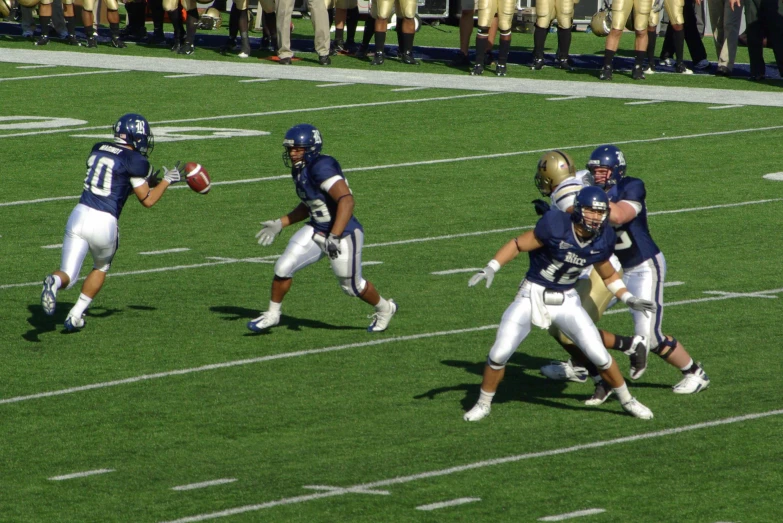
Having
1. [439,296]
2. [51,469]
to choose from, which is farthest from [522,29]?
[51,469]

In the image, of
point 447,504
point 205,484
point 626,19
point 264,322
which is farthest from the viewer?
point 626,19

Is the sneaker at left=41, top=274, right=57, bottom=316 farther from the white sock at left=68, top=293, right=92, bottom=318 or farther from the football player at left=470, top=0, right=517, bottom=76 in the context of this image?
the football player at left=470, top=0, right=517, bottom=76

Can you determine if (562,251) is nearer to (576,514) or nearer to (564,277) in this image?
(564,277)

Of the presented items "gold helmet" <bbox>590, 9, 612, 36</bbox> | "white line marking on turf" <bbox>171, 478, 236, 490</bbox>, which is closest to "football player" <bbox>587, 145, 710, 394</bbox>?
"white line marking on turf" <bbox>171, 478, 236, 490</bbox>

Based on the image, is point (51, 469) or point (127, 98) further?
point (127, 98)

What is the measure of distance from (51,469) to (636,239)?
3576 millimetres

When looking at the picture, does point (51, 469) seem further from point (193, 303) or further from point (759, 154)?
point (759, 154)

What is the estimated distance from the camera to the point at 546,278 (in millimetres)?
8172

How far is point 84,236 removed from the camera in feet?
33.7

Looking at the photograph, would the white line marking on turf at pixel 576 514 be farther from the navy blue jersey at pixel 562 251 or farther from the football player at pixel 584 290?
the football player at pixel 584 290

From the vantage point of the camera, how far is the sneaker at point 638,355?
8711 mm

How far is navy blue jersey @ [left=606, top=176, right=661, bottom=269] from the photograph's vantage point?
8.83 metres

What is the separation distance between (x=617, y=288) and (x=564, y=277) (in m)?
0.29

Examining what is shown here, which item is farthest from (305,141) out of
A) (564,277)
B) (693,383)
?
(693,383)
